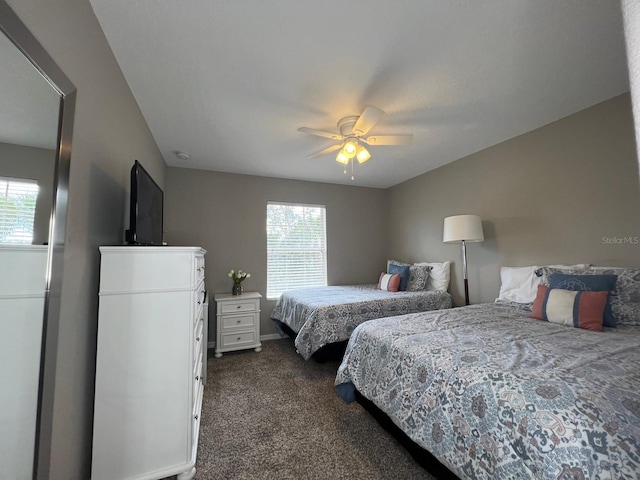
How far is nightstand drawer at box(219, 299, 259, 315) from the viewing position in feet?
10.7

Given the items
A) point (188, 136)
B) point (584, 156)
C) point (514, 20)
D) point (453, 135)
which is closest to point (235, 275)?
point (188, 136)

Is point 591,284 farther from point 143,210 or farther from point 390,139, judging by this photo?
point 143,210

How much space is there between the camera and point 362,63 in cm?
173

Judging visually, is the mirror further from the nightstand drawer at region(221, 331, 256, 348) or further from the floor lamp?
the floor lamp

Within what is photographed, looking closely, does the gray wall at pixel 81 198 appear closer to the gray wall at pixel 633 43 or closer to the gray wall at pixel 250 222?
the gray wall at pixel 633 43

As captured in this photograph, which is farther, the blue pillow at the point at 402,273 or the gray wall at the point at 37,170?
the blue pillow at the point at 402,273

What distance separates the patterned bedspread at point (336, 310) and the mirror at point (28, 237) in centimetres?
193

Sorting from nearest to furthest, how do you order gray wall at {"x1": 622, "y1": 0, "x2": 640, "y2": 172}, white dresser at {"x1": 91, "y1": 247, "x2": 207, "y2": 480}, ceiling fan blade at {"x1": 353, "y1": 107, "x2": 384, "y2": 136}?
1. gray wall at {"x1": 622, "y1": 0, "x2": 640, "y2": 172}
2. white dresser at {"x1": 91, "y1": 247, "x2": 207, "y2": 480}
3. ceiling fan blade at {"x1": 353, "y1": 107, "x2": 384, "y2": 136}

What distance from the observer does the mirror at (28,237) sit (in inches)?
32.0

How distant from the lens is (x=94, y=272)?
1.44 metres

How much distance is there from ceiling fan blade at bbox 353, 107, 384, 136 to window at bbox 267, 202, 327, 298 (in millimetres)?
2193

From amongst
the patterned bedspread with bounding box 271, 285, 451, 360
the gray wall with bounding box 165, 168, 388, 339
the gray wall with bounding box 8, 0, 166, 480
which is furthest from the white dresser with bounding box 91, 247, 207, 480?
the gray wall with bounding box 165, 168, 388, 339

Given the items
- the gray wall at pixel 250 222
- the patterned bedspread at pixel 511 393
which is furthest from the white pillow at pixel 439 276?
the patterned bedspread at pixel 511 393

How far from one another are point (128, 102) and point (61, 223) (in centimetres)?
133
